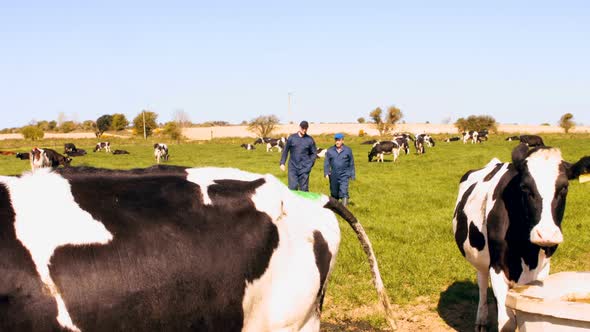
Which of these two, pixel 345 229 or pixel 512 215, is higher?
pixel 512 215

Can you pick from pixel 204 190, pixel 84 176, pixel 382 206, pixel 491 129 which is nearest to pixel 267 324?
pixel 204 190

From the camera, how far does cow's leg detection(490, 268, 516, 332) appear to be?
205 inches

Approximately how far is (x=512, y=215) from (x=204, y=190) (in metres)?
3.12

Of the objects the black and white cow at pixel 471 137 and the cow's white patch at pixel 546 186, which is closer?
the cow's white patch at pixel 546 186

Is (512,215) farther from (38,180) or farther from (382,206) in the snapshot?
(382,206)

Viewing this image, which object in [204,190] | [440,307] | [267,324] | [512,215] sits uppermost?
[204,190]

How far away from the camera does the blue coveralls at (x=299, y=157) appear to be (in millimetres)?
12430

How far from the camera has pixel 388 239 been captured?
10.7 m

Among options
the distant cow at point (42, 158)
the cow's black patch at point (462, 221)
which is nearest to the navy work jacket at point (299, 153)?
the cow's black patch at point (462, 221)

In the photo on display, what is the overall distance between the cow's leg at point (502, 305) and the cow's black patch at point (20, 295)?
3986 millimetres

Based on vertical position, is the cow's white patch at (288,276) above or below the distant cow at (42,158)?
above

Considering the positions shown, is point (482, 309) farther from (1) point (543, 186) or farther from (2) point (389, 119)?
(2) point (389, 119)

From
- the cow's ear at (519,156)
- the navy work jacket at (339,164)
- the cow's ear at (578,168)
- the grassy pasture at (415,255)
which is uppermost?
the cow's ear at (519,156)

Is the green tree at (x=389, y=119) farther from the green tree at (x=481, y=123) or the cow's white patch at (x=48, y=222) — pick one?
the cow's white patch at (x=48, y=222)
